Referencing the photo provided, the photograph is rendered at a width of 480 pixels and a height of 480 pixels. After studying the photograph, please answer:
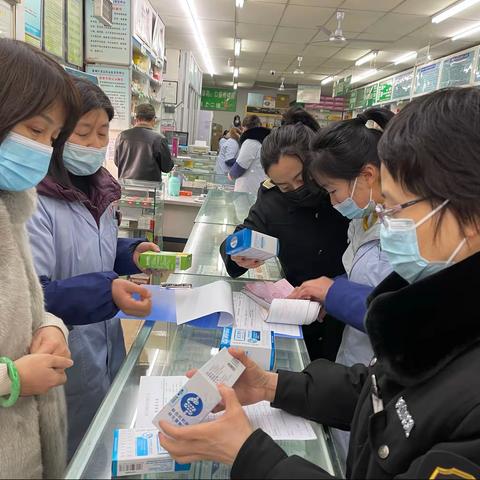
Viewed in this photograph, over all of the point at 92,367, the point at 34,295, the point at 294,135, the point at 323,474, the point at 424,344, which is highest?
the point at 294,135

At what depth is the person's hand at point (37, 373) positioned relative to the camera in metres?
0.98

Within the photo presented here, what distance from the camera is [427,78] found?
8711 millimetres

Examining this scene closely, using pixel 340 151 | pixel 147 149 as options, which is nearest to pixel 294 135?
pixel 340 151

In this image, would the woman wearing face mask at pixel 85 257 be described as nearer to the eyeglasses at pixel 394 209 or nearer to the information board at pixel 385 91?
the eyeglasses at pixel 394 209

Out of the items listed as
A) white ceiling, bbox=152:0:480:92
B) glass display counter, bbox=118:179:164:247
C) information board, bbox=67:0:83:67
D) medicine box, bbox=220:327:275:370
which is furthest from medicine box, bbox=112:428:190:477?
white ceiling, bbox=152:0:480:92

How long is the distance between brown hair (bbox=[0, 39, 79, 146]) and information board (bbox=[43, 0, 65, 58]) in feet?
9.03

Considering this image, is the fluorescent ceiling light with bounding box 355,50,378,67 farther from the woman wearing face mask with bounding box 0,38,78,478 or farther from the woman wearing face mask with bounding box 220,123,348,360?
the woman wearing face mask with bounding box 0,38,78,478

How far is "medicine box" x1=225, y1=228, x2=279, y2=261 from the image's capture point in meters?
1.69

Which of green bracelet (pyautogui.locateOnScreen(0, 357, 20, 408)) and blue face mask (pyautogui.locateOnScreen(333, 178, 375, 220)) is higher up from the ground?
blue face mask (pyautogui.locateOnScreen(333, 178, 375, 220))

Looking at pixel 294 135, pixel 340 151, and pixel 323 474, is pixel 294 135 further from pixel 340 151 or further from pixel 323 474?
pixel 323 474

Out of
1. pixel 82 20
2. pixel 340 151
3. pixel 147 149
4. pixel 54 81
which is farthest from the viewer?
pixel 147 149

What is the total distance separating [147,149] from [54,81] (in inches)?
166

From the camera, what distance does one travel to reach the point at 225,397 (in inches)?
33.4

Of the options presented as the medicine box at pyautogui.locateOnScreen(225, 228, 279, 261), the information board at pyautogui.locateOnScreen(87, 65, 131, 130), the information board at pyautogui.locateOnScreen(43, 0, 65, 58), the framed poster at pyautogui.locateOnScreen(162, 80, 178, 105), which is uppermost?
Result: the framed poster at pyautogui.locateOnScreen(162, 80, 178, 105)
